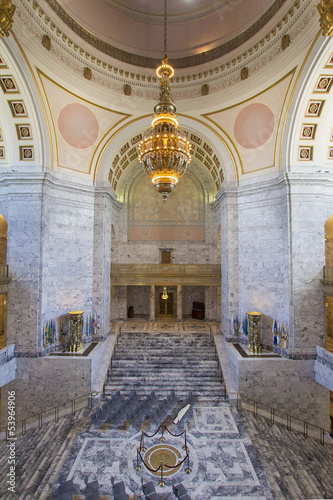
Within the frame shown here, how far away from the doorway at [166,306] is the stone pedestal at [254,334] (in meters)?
7.06

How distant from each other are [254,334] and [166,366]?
385 centimetres

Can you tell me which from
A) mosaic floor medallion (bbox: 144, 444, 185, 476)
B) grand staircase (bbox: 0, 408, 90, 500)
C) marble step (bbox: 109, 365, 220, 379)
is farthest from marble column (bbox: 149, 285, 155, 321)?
mosaic floor medallion (bbox: 144, 444, 185, 476)

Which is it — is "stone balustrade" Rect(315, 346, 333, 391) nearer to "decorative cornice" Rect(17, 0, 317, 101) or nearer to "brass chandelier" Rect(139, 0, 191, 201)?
"brass chandelier" Rect(139, 0, 191, 201)

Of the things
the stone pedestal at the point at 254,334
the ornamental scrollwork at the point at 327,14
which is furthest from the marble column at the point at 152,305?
the ornamental scrollwork at the point at 327,14

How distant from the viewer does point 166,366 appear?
11266mm

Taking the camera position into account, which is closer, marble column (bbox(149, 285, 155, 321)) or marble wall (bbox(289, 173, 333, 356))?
marble wall (bbox(289, 173, 333, 356))

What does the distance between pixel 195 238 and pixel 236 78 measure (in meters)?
8.66

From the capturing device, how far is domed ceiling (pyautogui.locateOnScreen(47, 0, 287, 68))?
37.5ft

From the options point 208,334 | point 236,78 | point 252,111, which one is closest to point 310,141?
point 252,111

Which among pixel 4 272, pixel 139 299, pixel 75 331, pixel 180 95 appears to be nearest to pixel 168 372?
pixel 75 331

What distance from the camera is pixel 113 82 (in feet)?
40.9

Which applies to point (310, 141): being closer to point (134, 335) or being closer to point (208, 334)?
point (208, 334)

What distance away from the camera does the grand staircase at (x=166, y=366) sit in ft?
33.2

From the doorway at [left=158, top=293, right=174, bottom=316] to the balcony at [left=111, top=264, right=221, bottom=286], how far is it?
3.15 m
